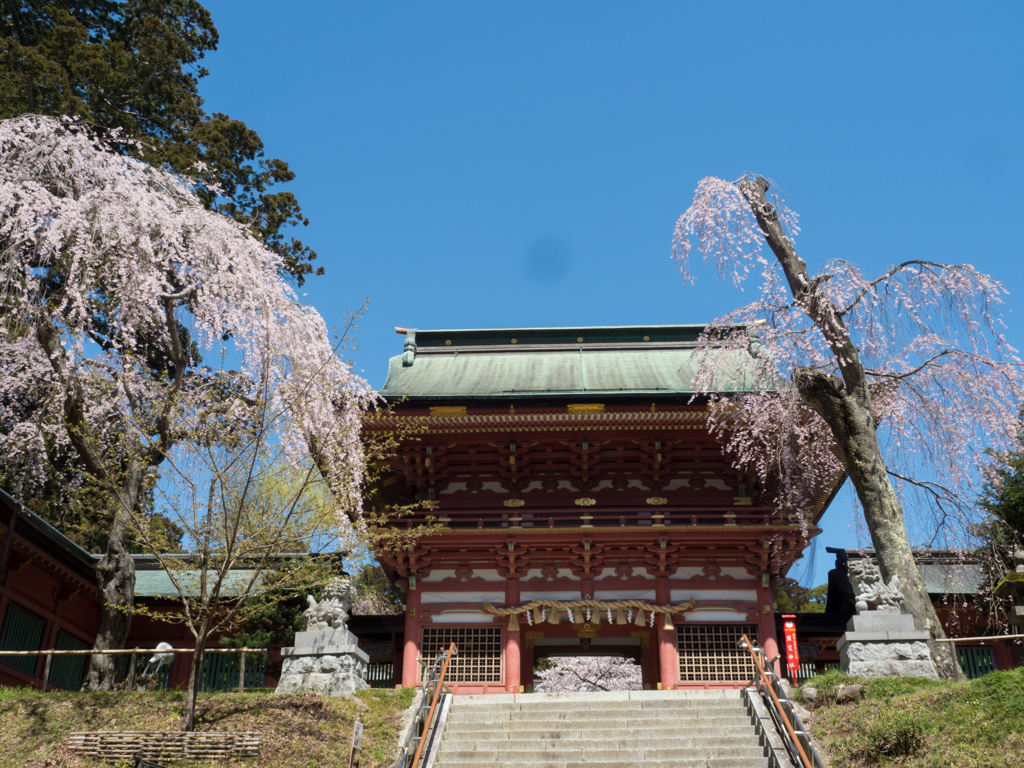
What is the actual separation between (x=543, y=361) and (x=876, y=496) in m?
11.3

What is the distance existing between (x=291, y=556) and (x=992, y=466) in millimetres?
17089

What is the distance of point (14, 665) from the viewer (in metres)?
16.2

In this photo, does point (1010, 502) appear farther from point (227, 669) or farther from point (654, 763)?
point (227, 669)

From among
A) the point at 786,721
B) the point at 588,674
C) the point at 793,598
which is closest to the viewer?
the point at 786,721

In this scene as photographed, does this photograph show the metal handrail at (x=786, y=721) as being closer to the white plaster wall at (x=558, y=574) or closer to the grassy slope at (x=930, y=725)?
the grassy slope at (x=930, y=725)

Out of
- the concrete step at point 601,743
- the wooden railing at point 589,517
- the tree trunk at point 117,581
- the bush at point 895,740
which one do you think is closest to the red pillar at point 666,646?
the wooden railing at point 589,517

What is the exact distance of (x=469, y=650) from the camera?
17859 mm

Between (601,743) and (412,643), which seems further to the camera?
(412,643)

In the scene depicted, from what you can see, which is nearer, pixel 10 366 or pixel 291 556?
pixel 10 366

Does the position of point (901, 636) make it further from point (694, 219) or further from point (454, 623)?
point (454, 623)

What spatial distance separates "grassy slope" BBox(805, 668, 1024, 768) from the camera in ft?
30.5

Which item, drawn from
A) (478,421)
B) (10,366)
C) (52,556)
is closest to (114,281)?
(10,366)

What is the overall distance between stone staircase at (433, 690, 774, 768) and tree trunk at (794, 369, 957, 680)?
296 cm

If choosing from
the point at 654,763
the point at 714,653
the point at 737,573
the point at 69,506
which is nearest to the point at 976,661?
the point at 737,573
